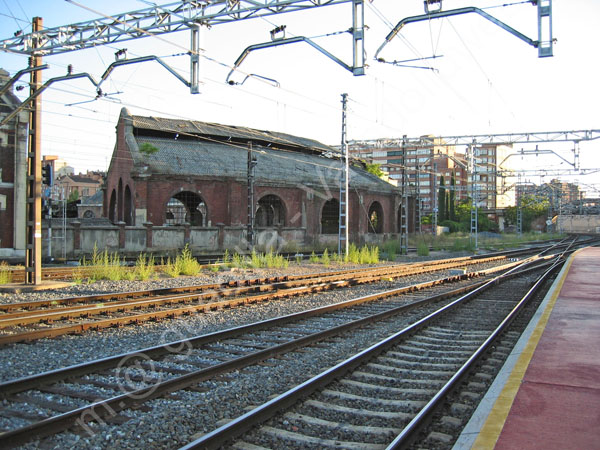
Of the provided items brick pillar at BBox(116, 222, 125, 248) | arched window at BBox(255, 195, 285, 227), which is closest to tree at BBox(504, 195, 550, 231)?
arched window at BBox(255, 195, 285, 227)

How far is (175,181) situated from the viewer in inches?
1330

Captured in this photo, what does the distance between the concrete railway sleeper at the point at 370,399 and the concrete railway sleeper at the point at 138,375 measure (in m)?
1.22

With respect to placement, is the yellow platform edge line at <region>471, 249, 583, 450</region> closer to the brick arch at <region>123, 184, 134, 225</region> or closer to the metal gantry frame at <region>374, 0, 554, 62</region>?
the metal gantry frame at <region>374, 0, 554, 62</region>

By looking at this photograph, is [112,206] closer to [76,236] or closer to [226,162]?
[226,162]

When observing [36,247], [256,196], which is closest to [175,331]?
[36,247]

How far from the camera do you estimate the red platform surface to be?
4.14 metres

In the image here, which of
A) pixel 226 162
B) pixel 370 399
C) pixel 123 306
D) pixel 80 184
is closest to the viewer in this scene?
pixel 370 399

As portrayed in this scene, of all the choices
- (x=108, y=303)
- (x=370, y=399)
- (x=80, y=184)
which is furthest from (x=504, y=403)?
(x=80, y=184)

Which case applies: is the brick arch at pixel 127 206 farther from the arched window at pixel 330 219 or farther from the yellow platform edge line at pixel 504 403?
the yellow platform edge line at pixel 504 403

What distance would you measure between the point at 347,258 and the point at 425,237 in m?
22.8

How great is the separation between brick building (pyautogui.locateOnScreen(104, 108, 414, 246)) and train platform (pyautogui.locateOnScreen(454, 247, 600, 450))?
84.1 ft

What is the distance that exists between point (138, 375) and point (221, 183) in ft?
98.3

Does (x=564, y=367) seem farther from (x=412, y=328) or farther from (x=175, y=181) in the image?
(x=175, y=181)

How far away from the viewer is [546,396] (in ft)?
16.9
